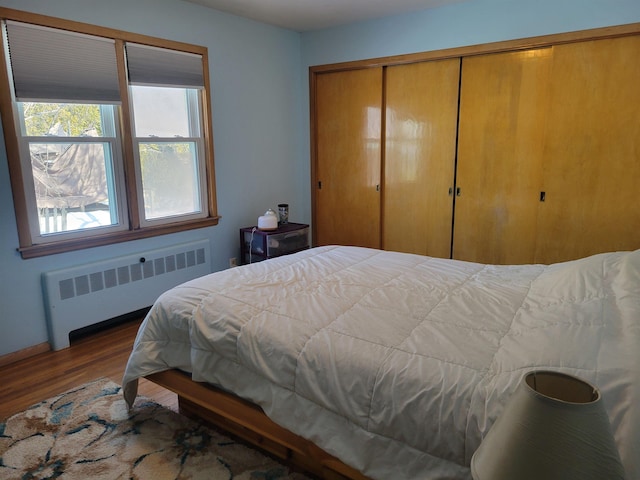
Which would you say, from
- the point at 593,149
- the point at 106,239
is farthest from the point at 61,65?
the point at 593,149

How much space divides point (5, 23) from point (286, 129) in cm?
251

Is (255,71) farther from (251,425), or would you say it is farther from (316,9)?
(251,425)

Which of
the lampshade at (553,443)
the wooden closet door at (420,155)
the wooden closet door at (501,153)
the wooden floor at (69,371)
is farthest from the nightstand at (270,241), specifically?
the lampshade at (553,443)

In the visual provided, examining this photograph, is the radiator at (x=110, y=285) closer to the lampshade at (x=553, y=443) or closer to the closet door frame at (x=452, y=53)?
the closet door frame at (x=452, y=53)

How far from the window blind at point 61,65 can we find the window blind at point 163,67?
0.16 meters

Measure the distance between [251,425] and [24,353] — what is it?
1.97m

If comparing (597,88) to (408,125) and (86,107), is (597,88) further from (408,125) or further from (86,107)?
(86,107)

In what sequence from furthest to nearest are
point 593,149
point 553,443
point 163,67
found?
point 163,67 → point 593,149 → point 553,443

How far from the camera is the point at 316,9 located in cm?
373

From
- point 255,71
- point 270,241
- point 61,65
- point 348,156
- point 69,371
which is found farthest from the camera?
point 348,156

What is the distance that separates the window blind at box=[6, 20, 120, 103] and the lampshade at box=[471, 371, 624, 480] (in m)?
3.13

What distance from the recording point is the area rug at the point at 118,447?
1.80m

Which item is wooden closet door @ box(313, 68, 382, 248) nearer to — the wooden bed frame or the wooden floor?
the wooden floor

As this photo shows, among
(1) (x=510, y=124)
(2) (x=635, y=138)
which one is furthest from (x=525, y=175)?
(2) (x=635, y=138)
